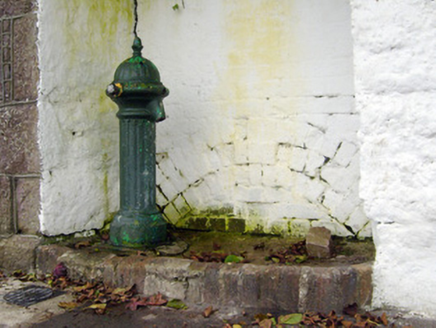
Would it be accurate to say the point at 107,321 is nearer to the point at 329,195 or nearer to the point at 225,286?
the point at 225,286

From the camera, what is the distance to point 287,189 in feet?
12.1

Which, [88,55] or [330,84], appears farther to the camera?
[88,55]

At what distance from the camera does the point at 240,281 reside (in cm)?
274

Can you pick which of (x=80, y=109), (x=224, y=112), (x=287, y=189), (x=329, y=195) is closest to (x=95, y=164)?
(x=80, y=109)

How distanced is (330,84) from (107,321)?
220cm

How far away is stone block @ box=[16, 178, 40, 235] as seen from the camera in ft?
11.4

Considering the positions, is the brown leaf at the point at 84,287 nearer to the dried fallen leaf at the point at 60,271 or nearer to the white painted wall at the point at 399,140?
the dried fallen leaf at the point at 60,271

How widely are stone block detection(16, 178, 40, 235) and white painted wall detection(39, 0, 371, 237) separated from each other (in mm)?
75

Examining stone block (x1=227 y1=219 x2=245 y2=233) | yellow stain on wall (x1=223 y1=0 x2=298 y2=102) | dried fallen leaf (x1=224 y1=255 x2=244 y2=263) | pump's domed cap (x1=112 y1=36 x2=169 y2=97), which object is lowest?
dried fallen leaf (x1=224 y1=255 x2=244 y2=263)

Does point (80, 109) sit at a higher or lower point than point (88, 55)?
lower

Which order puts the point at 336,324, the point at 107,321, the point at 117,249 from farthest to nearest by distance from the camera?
the point at 117,249, the point at 107,321, the point at 336,324

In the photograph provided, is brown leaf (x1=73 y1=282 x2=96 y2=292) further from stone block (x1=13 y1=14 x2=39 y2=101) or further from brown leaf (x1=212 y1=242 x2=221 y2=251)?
stone block (x1=13 y1=14 x2=39 y2=101)

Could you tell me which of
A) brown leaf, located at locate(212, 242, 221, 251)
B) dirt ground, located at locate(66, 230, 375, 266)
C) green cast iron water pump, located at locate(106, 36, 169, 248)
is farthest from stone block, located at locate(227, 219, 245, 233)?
green cast iron water pump, located at locate(106, 36, 169, 248)

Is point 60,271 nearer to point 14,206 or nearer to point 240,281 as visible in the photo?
point 14,206
